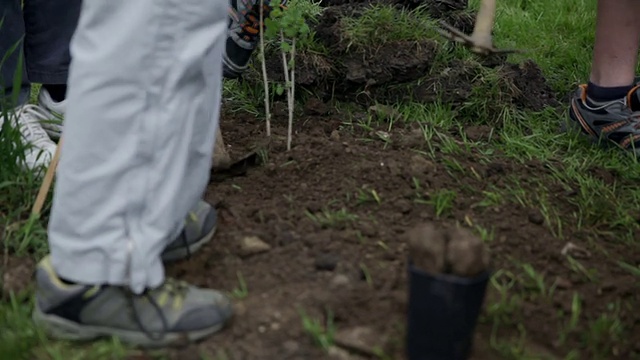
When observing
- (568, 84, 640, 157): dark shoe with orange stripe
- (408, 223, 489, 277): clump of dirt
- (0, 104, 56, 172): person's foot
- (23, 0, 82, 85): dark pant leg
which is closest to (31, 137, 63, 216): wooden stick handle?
(0, 104, 56, 172): person's foot

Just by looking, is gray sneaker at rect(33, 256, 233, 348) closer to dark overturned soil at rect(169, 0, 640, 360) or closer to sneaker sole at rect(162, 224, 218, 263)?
dark overturned soil at rect(169, 0, 640, 360)

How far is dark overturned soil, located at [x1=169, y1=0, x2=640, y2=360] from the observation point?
1998 mm

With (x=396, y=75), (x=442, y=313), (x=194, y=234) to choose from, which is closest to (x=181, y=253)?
(x=194, y=234)

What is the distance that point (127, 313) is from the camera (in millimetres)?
1949

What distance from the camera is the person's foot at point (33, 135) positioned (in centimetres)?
266

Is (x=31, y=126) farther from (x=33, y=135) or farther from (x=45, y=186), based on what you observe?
(x=45, y=186)

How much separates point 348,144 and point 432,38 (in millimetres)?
822

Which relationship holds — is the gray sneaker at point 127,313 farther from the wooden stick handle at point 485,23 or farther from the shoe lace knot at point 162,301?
the wooden stick handle at point 485,23

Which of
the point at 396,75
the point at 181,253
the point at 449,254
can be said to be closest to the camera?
the point at 449,254

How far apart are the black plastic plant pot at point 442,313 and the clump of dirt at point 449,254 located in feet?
0.05

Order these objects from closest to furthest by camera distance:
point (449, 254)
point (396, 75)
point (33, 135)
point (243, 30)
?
point (449, 254), point (33, 135), point (243, 30), point (396, 75)

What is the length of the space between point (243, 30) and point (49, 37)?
685 millimetres

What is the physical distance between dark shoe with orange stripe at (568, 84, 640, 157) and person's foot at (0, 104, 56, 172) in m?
1.93

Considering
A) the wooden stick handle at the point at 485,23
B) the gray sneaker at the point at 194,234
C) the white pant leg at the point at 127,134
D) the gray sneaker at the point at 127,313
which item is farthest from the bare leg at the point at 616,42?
the gray sneaker at the point at 127,313
